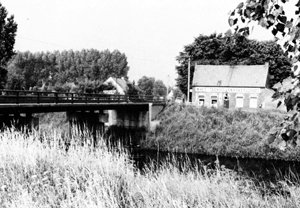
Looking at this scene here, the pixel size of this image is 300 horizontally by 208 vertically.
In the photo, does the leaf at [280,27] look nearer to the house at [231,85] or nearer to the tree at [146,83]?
the house at [231,85]

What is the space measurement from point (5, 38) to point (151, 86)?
247ft

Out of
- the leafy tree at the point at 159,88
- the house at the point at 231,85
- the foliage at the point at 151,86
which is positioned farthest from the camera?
the leafy tree at the point at 159,88

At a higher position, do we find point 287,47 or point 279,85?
point 287,47

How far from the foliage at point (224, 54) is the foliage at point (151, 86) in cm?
4236

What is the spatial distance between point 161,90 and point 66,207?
106892 mm

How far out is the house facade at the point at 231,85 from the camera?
42281 mm

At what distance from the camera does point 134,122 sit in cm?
3675

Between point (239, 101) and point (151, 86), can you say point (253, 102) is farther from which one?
point (151, 86)

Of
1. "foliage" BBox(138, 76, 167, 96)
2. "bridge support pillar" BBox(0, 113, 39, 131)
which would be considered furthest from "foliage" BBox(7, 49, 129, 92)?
"bridge support pillar" BBox(0, 113, 39, 131)

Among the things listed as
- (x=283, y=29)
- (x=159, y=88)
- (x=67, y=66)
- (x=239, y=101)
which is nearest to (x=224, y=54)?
(x=239, y=101)

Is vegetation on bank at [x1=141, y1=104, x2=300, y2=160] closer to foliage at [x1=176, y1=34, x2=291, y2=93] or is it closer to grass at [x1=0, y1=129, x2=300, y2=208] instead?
foliage at [x1=176, y1=34, x2=291, y2=93]

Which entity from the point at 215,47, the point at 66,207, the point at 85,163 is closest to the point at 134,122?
the point at 215,47

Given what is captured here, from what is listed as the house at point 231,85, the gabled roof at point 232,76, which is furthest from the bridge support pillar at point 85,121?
the gabled roof at point 232,76

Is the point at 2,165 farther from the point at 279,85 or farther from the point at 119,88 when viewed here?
the point at 119,88
